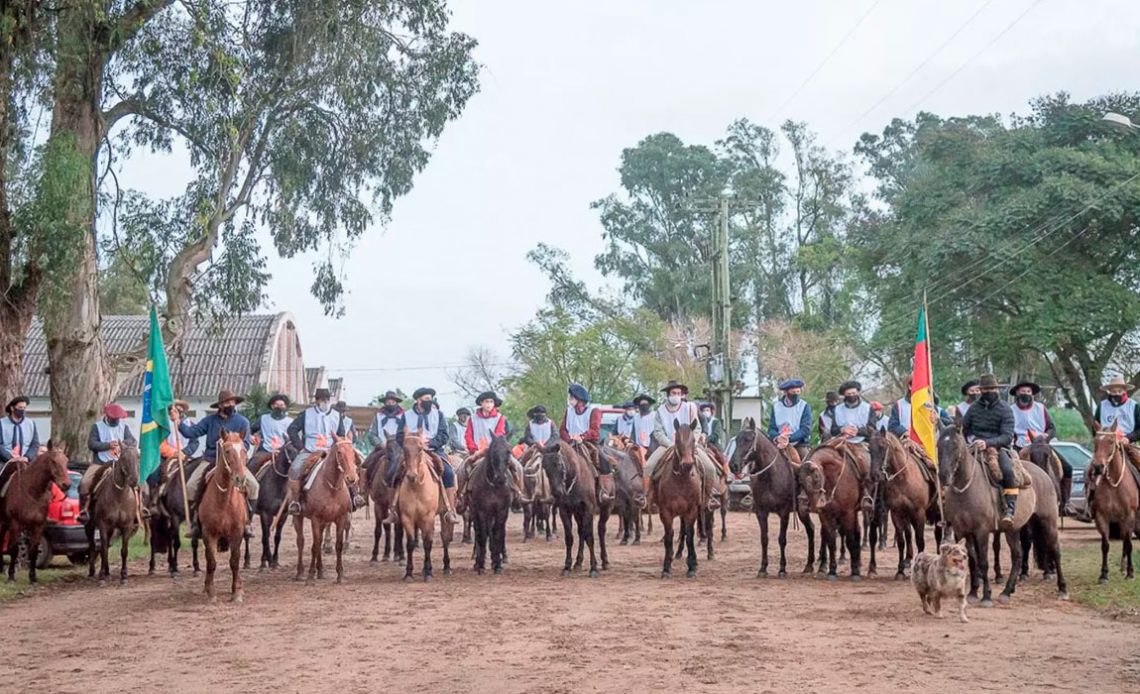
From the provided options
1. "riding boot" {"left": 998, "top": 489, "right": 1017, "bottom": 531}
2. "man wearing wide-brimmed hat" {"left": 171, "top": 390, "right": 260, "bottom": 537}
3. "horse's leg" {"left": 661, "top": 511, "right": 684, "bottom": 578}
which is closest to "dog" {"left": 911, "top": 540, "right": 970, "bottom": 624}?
"riding boot" {"left": 998, "top": 489, "right": 1017, "bottom": 531}

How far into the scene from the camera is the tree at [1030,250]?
35.1m

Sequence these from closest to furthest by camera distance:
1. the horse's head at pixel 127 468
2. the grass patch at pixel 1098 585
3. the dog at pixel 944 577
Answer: the dog at pixel 944 577
the grass patch at pixel 1098 585
the horse's head at pixel 127 468

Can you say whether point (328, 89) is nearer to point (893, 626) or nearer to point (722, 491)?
point (722, 491)

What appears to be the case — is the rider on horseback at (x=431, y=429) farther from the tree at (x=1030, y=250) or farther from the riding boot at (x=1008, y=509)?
the tree at (x=1030, y=250)

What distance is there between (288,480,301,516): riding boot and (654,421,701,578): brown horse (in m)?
4.72

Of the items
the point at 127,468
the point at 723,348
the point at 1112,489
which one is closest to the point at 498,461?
the point at 127,468

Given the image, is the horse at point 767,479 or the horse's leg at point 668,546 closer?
the horse's leg at point 668,546

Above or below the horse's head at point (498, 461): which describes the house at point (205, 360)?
above

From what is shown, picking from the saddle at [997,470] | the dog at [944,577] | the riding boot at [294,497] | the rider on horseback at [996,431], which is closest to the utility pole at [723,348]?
the riding boot at [294,497]

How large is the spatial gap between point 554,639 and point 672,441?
6.98m

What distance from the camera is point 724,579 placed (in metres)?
16.9

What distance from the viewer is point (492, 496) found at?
1741 cm

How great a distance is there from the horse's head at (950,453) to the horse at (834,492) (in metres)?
2.46

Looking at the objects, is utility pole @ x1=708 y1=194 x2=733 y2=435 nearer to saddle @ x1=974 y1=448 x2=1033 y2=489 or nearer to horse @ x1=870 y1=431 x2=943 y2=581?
horse @ x1=870 y1=431 x2=943 y2=581
